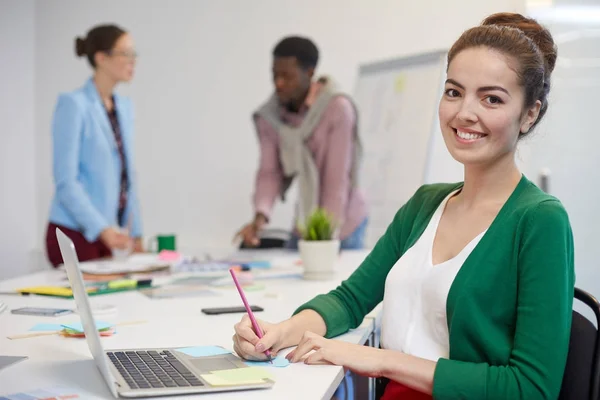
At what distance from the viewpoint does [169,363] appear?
1.20m

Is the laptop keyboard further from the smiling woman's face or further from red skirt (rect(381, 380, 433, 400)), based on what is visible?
the smiling woman's face

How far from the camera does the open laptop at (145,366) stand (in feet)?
3.36

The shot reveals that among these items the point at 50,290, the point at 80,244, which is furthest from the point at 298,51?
the point at 50,290

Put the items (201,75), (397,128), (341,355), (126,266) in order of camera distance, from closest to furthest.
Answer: (341,355), (126,266), (397,128), (201,75)

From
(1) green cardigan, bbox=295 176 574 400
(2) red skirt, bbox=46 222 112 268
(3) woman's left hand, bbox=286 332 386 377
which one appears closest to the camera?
(1) green cardigan, bbox=295 176 574 400

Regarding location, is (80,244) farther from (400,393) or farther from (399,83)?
(400,393)

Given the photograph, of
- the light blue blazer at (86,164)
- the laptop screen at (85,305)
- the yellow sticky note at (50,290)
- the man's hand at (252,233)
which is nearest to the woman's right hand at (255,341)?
the laptop screen at (85,305)

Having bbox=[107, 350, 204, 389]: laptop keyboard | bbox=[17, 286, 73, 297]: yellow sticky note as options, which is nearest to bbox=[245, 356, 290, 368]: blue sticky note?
bbox=[107, 350, 204, 389]: laptop keyboard

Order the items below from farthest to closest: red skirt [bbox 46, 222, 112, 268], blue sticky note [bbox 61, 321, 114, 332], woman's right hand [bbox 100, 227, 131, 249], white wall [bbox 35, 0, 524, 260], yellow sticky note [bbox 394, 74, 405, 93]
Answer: white wall [bbox 35, 0, 524, 260]
yellow sticky note [bbox 394, 74, 405, 93]
red skirt [bbox 46, 222, 112, 268]
woman's right hand [bbox 100, 227, 131, 249]
blue sticky note [bbox 61, 321, 114, 332]

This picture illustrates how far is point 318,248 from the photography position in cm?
218

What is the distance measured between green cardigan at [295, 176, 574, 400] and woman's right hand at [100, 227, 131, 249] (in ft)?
6.93

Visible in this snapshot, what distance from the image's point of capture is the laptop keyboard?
3.52 ft

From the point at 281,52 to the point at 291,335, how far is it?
2.31 metres

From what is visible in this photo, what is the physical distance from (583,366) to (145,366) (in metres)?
0.72
